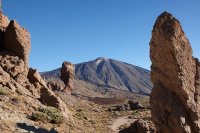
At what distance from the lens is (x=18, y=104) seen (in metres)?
21.9

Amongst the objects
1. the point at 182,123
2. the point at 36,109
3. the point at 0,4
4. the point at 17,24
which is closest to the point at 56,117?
the point at 36,109

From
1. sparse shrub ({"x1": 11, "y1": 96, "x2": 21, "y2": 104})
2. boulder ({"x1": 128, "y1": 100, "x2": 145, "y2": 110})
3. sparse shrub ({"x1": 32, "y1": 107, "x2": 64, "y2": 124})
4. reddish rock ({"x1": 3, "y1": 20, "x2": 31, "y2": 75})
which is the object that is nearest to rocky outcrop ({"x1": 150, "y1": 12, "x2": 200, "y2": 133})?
sparse shrub ({"x1": 32, "y1": 107, "x2": 64, "y2": 124})

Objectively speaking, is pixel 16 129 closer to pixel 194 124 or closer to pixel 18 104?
pixel 18 104

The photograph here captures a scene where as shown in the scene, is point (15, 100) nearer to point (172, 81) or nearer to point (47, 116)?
point (47, 116)

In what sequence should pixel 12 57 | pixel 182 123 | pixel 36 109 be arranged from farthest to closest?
pixel 12 57, pixel 36 109, pixel 182 123

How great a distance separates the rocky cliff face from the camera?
95.6 feet

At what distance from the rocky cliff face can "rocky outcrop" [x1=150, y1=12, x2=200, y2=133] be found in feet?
41.4

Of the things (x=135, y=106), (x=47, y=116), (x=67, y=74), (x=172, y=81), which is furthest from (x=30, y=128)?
(x=67, y=74)

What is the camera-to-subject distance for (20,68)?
31172 millimetres

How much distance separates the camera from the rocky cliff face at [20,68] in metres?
29.1

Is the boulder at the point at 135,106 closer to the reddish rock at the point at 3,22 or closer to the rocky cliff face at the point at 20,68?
the rocky cliff face at the point at 20,68

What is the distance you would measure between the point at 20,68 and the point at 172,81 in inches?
672

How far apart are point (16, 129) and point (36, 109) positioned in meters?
7.21

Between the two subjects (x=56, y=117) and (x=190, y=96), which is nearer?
(x=190, y=96)
